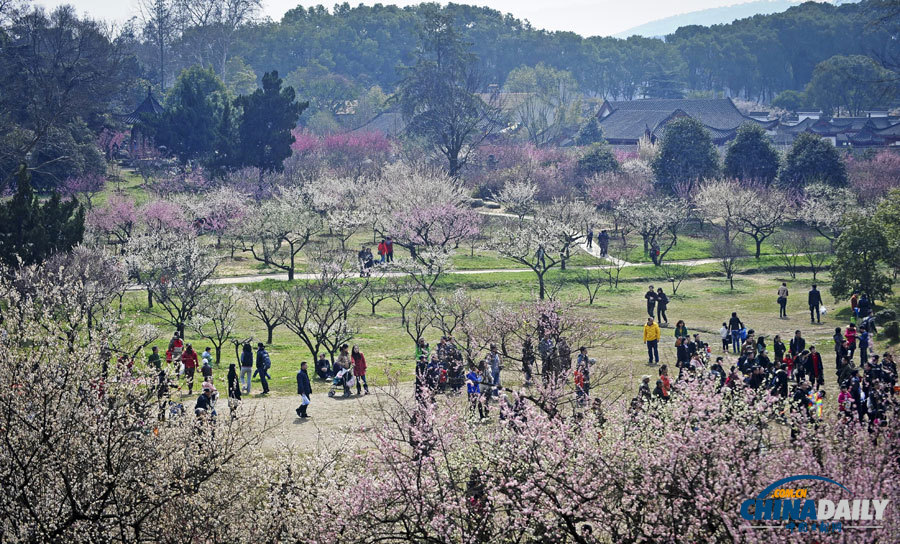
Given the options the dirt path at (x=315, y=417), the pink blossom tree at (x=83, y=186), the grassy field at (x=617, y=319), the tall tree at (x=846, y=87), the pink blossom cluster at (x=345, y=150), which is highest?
the tall tree at (x=846, y=87)

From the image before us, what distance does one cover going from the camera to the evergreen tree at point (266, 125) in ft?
207

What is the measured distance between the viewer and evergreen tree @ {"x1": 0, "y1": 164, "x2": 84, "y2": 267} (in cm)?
3244

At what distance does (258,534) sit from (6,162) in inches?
1758

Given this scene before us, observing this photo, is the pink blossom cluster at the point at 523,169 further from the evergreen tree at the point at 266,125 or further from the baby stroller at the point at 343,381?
the baby stroller at the point at 343,381

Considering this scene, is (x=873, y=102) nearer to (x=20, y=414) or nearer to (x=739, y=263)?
(x=739, y=263)

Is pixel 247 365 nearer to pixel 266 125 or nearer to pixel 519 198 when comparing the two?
pixel 519 198

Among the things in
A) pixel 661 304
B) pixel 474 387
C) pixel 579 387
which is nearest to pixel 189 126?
pixel 661 304

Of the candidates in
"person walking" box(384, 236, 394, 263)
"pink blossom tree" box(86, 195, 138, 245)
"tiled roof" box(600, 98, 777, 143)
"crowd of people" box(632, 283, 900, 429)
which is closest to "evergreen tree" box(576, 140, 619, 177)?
"tiled roof" box(600, 98, 777, 143)

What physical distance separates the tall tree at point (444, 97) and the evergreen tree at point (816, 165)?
23.2m

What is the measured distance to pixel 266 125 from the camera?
6359 centimetres

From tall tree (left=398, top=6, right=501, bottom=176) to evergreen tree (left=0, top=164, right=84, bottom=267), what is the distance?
40168 mm

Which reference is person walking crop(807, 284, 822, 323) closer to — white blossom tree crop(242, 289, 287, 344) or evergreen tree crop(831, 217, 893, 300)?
evergreen tree crop(831, 217, 893, 300)

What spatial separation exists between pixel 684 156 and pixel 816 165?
8.62 m

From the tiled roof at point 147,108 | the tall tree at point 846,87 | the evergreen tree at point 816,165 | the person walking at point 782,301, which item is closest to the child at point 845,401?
the person walking at point 782,301
